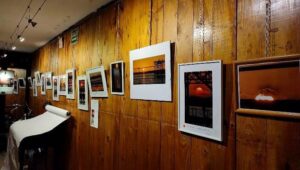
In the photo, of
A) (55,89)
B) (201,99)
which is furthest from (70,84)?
(201,99)

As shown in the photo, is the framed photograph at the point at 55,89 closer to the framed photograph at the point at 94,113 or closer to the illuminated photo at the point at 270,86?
the framed photograph at the point at 94,113

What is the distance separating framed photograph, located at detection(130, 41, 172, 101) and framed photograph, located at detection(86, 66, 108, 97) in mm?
660

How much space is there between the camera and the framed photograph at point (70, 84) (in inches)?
141

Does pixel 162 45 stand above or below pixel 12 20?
below

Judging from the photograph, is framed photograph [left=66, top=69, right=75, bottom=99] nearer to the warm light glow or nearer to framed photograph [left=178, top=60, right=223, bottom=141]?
framed photograph [left=178, top=60, right=223, bottom=141]

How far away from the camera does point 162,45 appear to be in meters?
1.76

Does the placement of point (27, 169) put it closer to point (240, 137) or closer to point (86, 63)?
point (86, 63)

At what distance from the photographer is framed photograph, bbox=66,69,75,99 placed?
3570 mm

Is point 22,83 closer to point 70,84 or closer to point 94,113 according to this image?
point 70,84

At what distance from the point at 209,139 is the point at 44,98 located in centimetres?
480

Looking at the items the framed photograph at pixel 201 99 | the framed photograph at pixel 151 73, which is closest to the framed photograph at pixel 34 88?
the framed photograph at pixel 151 73

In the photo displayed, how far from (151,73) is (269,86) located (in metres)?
0.99

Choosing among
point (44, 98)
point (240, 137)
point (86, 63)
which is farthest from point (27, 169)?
point (240, 137)

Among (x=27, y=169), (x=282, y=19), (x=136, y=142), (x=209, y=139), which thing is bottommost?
(x=27, y=169)
